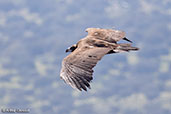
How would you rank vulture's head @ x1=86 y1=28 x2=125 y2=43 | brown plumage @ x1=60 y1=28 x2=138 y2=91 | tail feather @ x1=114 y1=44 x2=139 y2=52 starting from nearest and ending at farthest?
brown plumage @ x1=60 y1=28 x2=138 y2=91, tail feather @ x1=114 y1=44 x2=139 y2=52, vulture's head @ x1=86 y1=28 x2=125 y2=43

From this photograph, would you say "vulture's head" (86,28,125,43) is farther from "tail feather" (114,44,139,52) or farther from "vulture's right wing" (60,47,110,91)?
"vulture's right wing" (60,47,110,91)

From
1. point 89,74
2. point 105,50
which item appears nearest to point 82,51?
point 105,50

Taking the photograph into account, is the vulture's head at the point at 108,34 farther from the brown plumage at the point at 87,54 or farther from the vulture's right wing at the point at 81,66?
the vulture's right wing at the point at 81,66

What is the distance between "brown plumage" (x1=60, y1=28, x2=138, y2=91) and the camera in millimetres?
17342

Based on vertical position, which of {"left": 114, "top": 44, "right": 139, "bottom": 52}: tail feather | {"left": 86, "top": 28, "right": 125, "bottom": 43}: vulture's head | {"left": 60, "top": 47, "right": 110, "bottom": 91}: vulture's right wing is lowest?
{"left": 60, "top": 47, "right": 110, "bottom": 91}: vulture's right wing

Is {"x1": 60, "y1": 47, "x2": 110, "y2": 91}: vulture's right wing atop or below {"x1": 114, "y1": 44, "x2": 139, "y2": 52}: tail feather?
below

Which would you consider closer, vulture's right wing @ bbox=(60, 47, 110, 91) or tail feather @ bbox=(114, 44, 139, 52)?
vulture's right wing @ bbox=(60, 47, 110, 91)

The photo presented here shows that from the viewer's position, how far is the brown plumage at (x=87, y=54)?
17.3 m

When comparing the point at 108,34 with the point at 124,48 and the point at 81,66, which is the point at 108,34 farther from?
the point at 81,66

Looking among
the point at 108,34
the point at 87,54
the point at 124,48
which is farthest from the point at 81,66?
the point at 108,34

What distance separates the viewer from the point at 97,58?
60.4ft

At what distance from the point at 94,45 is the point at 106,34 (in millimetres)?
2089

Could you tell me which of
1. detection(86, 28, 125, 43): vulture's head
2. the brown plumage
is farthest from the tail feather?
detection(86, 28, 125, 43): vulture's head

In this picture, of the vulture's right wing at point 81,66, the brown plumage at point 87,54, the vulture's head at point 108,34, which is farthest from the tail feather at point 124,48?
the vulture's head at point 108,34
